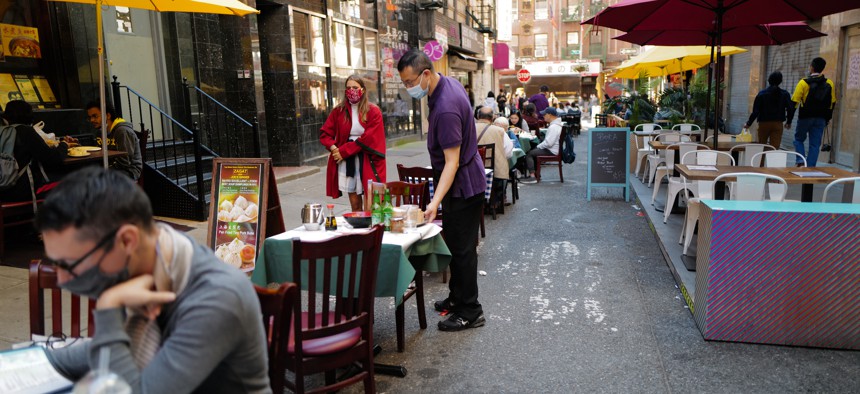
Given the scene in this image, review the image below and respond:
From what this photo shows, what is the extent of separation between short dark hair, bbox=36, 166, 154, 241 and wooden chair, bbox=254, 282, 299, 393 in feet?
Answer: 2.28

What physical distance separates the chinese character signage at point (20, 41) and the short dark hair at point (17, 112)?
1.86 metres

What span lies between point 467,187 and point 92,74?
665 cm

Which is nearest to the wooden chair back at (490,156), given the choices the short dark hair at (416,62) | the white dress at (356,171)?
the white dress at (356,171)

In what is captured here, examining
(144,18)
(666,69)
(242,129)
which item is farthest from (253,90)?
(666,69)

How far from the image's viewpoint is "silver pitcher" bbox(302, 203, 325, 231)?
13.4 ft

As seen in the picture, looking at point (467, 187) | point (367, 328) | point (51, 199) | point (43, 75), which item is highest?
point (43, 75)

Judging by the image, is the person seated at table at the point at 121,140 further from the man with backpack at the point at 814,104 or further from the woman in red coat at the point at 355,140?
the man with backpack at the point at 814,104

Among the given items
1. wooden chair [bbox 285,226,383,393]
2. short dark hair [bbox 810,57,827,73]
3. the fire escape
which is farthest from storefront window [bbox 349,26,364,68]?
the fire escape

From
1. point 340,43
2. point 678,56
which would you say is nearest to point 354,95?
point 340,43

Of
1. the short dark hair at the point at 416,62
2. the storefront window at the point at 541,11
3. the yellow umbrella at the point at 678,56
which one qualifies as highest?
the storefront window at the point at 541,11

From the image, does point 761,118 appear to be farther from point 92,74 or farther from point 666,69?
point 92,74

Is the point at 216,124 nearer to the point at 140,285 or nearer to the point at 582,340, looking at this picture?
the point at 582,340

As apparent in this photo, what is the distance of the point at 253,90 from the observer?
10.9 metres

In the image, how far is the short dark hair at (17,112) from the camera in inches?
237
